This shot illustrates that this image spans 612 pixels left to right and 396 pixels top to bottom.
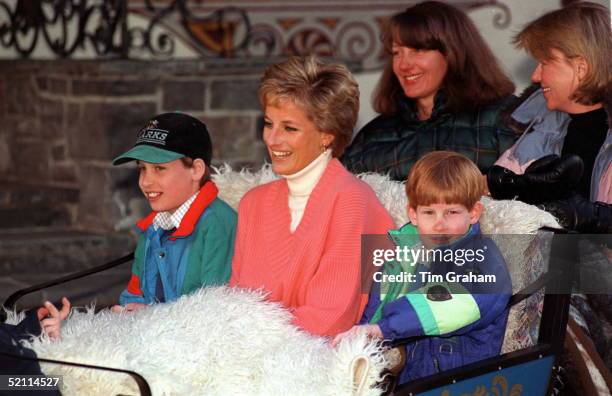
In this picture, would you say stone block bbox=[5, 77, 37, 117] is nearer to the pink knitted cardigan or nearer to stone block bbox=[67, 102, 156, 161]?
stone block bbox=[67, 102, 156, 161]

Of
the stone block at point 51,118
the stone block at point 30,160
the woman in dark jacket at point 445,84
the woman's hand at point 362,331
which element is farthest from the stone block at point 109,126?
the woman's hand at point 362,331

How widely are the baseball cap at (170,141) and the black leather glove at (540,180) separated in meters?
→ 0.96

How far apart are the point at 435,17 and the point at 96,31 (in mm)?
3643

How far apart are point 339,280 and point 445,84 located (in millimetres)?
1364

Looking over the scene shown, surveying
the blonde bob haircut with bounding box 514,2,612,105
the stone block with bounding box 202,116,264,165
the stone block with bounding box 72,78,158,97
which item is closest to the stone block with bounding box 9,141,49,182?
the stone block with bounding box 72,78,158,97

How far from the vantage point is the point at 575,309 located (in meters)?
3.71

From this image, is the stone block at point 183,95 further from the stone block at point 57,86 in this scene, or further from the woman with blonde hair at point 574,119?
the woman with blonde hair at point 574,119

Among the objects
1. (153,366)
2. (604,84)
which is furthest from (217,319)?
(604,84)

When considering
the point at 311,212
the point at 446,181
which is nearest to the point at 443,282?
the point at 446,181

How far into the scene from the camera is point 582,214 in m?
3.64

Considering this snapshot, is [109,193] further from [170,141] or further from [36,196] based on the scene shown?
[170,141]

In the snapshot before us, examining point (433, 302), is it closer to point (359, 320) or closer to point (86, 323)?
point (359, 320)

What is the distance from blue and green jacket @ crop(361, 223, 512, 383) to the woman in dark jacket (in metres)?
0.94

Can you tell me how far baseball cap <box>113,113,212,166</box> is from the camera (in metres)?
3.69
